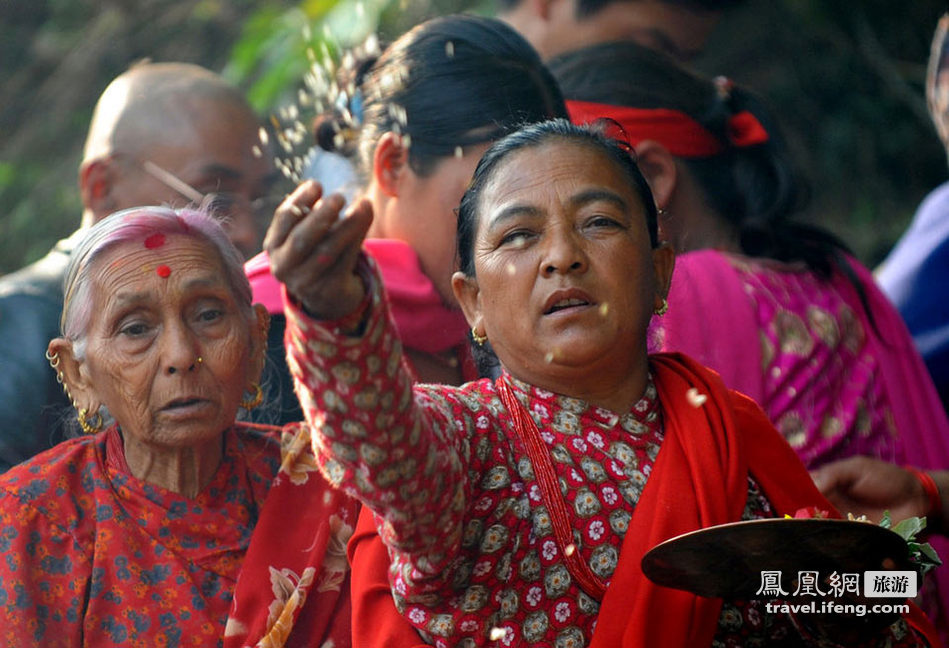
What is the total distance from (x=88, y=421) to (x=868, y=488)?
2029 mm

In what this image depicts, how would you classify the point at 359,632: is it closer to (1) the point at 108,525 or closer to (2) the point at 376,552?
(2) the point at 376,552

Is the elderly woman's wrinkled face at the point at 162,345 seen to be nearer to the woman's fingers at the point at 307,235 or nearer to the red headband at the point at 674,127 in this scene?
the woman's fingers at the point at 307,235

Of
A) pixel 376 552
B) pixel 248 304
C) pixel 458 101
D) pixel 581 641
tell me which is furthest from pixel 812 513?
pixel 458 101

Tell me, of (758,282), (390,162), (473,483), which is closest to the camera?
(473,483)

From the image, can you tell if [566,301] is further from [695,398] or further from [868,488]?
[868,488]

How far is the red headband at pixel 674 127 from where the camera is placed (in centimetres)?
414

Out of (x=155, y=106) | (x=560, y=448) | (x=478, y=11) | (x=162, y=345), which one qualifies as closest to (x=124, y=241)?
(x=162, y=345)

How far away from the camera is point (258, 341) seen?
316 centimetres

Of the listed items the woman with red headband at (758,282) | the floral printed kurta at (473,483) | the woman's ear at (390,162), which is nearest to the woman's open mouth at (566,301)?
the floral printed kurta at (473,483)

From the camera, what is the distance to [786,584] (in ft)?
7.73

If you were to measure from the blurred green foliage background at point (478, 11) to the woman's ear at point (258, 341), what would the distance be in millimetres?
3463

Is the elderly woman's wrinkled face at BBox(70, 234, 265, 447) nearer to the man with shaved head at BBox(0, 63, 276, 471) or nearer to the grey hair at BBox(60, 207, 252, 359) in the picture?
the grey hair at BBox(60, 207, 252, 359)

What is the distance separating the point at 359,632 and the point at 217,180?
2449mm

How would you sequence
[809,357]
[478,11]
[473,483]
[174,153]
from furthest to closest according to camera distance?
[478,11], [174,153], [809,357], [473,483]
